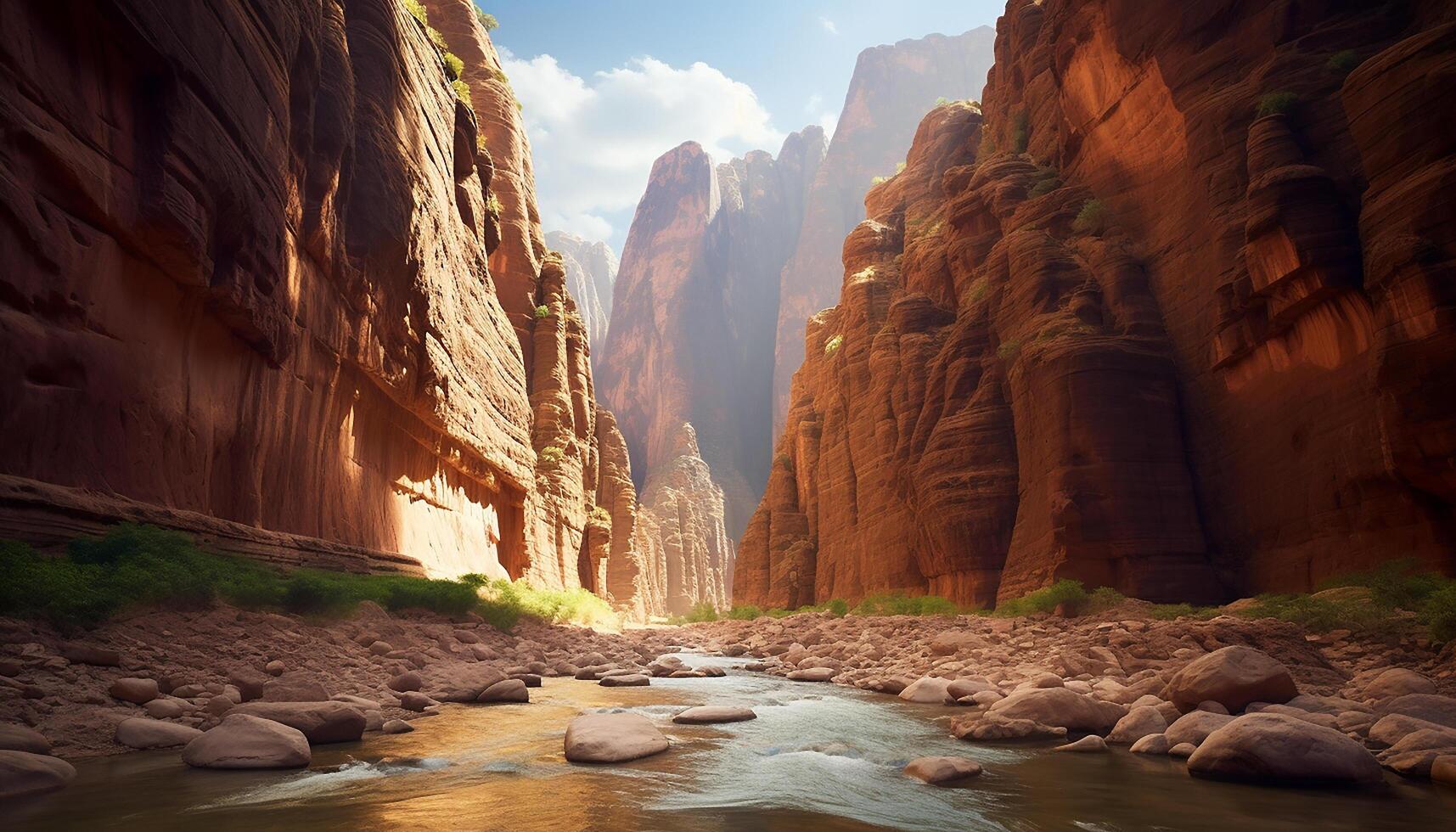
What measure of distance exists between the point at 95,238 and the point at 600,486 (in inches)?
2108

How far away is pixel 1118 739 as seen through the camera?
6434 millimetres

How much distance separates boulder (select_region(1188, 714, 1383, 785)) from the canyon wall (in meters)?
9.99

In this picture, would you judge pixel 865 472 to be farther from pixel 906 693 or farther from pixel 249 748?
pixel 249 748

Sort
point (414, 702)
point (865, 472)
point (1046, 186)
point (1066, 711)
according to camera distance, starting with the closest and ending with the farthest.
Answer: point (1066, 711) < point (414, 702) < point (1046, 186) < point (865, 472)

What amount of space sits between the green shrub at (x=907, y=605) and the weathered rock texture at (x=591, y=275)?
5110 inches

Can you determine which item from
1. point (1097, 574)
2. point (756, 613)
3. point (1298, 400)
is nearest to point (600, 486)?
point (756, 613)

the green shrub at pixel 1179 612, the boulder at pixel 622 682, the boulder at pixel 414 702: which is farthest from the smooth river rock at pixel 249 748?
the green shrub at pixel 1179 612

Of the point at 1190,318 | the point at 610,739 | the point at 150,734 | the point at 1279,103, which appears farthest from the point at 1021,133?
the point at 150,734

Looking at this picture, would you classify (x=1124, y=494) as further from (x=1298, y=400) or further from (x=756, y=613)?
(x=756, y=613)

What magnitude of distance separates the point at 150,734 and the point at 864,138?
478ft

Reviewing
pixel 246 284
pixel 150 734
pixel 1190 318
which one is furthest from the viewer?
pixel 1190 318

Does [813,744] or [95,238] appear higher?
[95,238]

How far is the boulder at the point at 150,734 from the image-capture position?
521 centimetres

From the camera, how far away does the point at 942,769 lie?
5113 mm
